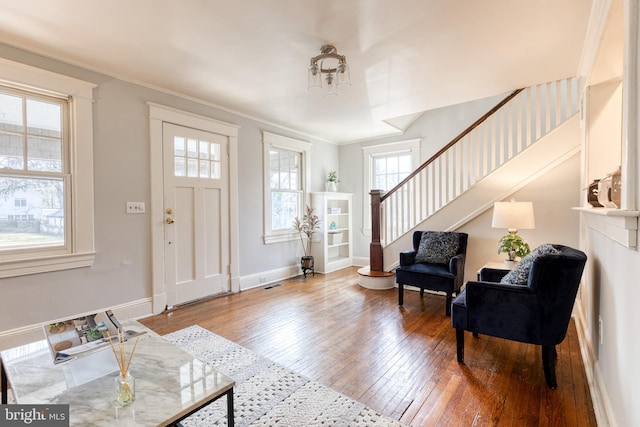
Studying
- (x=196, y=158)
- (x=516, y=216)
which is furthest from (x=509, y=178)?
(x=196, y=158)

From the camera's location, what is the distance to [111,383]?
1.28 m

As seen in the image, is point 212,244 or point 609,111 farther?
point 212,244

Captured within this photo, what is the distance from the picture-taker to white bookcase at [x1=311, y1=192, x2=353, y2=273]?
525 cm

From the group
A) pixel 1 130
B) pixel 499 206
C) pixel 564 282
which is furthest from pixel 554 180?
pixel 1 130

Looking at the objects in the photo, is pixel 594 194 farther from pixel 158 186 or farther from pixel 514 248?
pixel 158 186

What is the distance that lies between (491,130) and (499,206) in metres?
1.12

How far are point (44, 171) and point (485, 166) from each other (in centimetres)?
488

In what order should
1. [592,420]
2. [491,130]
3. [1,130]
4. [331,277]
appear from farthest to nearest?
[331,277] < [491,130] < [1,130] < [592,420]

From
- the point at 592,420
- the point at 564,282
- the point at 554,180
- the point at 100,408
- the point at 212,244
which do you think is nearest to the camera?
the point at 100,408

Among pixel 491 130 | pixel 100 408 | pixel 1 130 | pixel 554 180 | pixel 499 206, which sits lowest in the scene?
pixel 100 408

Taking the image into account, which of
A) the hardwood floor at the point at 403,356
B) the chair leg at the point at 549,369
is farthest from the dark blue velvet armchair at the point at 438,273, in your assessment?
the chair leg at the point at 549,369

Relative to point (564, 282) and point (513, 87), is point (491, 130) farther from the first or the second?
point (564, 282)

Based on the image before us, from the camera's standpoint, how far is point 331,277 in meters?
4.98

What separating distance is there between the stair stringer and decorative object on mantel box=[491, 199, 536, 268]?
56cm
